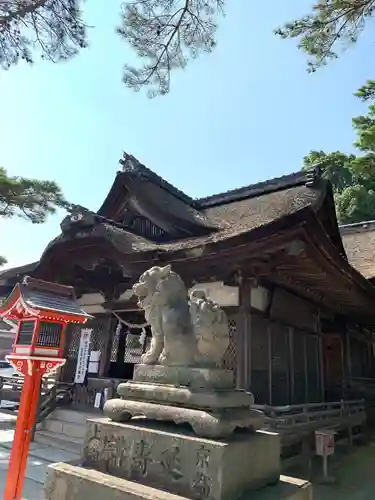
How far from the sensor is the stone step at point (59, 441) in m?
6.81

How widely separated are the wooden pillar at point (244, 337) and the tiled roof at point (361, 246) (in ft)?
14.6

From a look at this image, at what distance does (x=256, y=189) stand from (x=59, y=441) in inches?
342

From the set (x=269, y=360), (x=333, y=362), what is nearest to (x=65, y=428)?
(x=269, y=360)

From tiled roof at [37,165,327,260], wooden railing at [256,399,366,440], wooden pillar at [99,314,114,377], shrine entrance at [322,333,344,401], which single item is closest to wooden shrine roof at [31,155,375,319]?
tiled roof at [37,165,327,260]

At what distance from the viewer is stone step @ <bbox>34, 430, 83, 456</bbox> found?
268 inches

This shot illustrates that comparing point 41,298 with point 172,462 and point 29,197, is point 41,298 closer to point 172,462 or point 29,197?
point 172,462

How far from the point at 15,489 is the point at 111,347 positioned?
531cm

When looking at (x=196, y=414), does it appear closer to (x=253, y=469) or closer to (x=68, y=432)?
(x=253, y=469)

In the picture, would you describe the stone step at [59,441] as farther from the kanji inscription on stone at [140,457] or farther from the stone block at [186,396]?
the kanji inscription on stone at [140,457]

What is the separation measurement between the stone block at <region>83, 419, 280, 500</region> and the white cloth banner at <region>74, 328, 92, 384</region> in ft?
20.3

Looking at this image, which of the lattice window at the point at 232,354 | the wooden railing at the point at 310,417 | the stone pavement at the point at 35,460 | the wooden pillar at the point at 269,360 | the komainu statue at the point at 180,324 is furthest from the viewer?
the wooden pillar at the point at 269,360

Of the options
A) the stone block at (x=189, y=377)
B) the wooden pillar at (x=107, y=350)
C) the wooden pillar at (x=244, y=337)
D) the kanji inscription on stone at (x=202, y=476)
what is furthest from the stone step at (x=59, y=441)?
the kanji inscription on stone at (x=202, y=476)

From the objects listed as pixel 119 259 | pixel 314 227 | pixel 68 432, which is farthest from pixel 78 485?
pixel 68 432

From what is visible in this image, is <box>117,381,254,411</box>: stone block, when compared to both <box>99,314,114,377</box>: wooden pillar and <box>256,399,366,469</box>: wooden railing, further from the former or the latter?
<box>99,314,114,377</box>: wooden pillar
